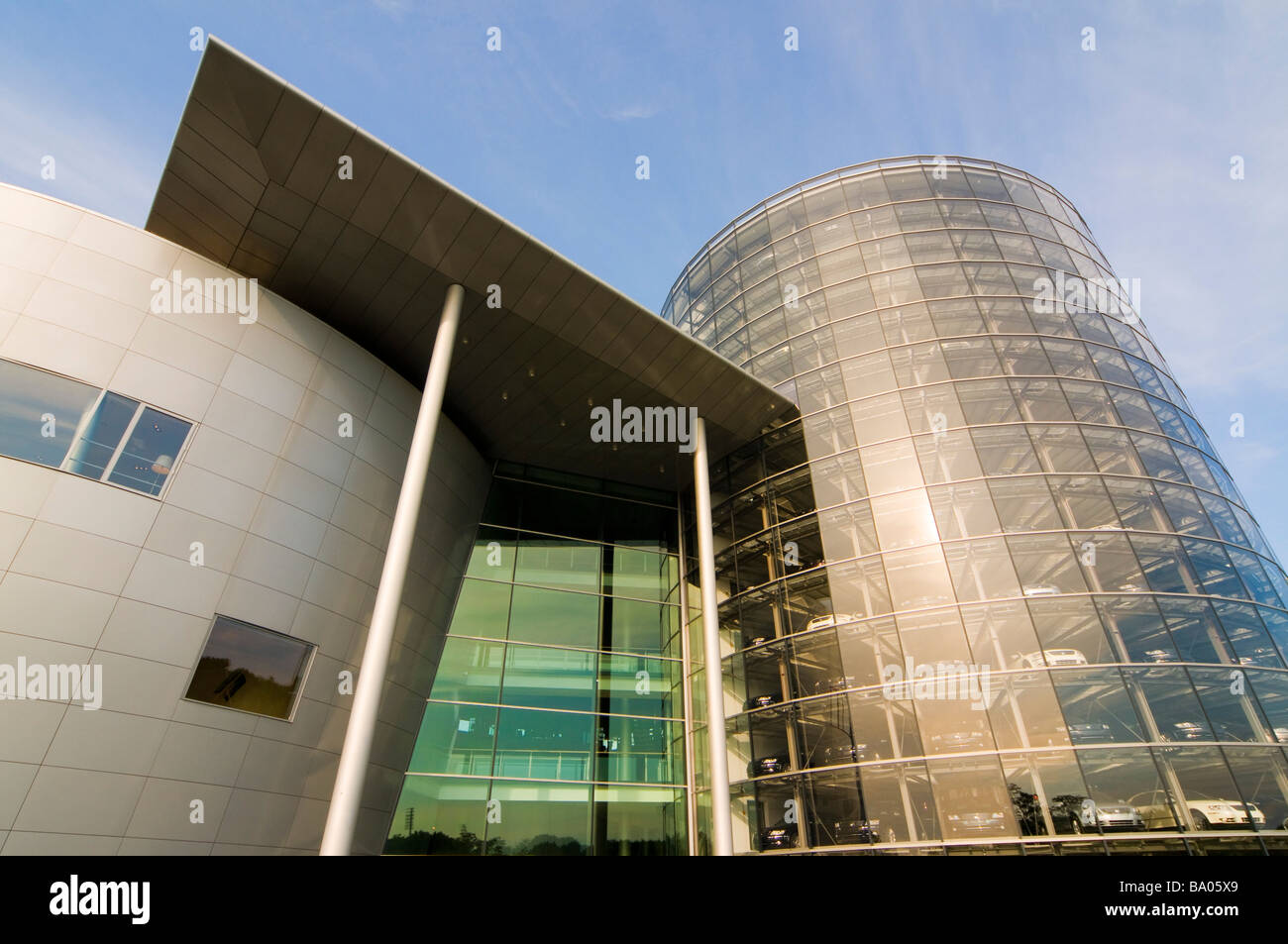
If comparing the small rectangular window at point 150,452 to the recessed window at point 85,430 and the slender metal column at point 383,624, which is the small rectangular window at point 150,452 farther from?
the slender metal column at point 383,624

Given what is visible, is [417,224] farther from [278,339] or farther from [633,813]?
[633,813]

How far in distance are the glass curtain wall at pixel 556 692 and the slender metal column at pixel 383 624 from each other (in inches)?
131

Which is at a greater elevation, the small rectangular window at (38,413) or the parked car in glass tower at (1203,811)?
the small rectangular window at (38,413)

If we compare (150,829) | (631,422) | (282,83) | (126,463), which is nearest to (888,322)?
(631,422)

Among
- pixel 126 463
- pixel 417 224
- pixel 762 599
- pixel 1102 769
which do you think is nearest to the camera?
pixel 126 463

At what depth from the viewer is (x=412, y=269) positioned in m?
14.2

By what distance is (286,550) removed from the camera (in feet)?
40.4

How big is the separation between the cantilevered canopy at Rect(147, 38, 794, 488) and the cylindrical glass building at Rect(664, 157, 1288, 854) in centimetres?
359

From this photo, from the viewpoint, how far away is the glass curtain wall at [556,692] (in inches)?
573

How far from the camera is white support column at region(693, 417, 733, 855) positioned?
13.7 meters

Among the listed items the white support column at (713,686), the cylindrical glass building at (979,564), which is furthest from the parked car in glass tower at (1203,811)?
the white support column at (713,686)

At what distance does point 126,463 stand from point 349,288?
18.2 ft

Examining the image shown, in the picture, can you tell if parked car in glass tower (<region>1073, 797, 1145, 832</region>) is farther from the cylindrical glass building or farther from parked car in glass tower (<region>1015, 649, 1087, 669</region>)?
parked car in glass tower (<region>1015, 649, 1087, 669</region>)
